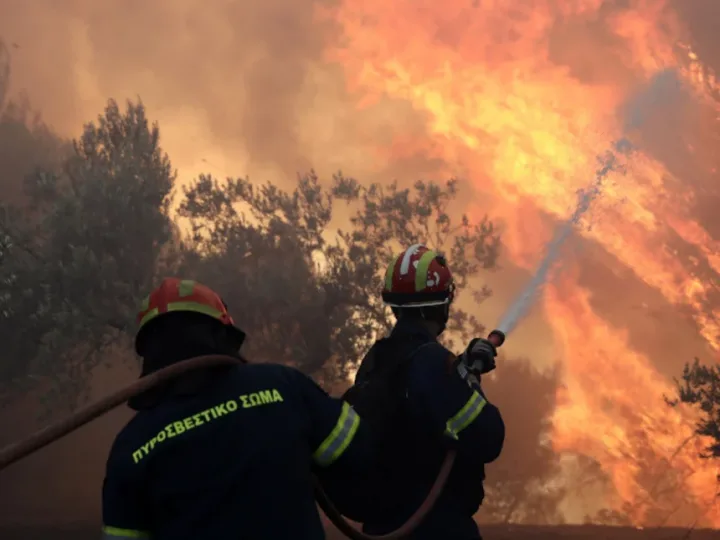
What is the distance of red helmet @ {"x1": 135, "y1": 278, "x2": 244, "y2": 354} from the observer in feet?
9.76

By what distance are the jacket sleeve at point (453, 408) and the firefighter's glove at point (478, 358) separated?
1.08ft

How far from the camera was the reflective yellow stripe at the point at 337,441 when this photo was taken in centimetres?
307

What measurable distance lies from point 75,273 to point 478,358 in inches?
727

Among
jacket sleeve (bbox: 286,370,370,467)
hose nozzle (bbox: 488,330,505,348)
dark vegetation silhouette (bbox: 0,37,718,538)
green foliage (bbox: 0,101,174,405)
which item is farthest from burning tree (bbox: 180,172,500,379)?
jacket sleeve (bbox: 286,370,370,467)

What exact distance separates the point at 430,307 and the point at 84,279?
18.3 m

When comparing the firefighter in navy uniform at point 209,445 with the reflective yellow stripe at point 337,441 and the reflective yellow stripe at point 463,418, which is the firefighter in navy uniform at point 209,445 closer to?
the reflective yellow stripe at point 337,441

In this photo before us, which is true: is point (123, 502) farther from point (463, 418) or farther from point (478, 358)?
point (478, 358)

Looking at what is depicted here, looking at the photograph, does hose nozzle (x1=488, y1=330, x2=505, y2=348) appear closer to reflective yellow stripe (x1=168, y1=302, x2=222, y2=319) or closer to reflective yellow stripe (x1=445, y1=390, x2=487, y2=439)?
reflective yellow stripe (x1=445, y1=390, x2=487, y2=439)

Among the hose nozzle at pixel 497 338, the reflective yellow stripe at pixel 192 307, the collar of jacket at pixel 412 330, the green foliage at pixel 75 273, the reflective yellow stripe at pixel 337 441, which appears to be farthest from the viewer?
the green foliage at pixel 75 273

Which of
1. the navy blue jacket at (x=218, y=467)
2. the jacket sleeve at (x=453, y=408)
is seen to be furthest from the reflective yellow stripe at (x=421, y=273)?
the navy blue jacket at (x=218, y=467)

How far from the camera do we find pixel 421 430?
4383 mm

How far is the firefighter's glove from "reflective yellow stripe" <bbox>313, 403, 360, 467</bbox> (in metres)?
1.69

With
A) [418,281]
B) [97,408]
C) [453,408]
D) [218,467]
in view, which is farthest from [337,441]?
[418,281]

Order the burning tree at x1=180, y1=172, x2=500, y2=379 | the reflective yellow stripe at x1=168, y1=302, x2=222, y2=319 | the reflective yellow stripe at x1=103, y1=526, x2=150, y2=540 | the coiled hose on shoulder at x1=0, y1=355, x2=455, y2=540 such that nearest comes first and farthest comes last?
the coiled hose on shoulder at x1=0, y1=355, x2=455, y2=540 → the reflective yellow stripe at x1=103, y1=526, x2=150, y2=540 → the reflective yellow stripe at x1=168, y1=302, x2=222, y2=319 → the burning tree at x1=180, y1=172, x2=500, y2=379
